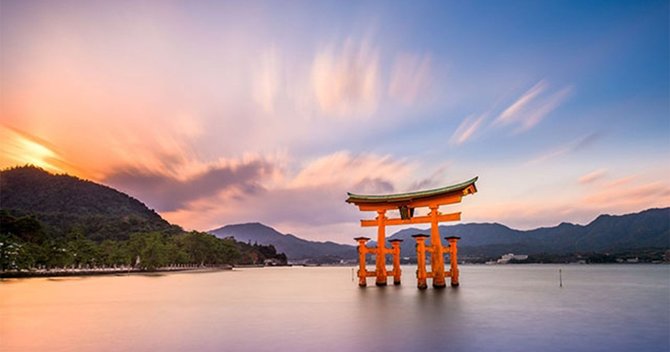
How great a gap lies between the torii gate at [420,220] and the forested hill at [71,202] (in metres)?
99.6

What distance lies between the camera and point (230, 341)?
14.8m

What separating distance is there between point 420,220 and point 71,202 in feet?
496

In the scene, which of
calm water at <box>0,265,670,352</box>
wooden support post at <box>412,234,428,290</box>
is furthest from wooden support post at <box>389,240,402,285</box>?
calm water at <box>0,265,670,352</box>

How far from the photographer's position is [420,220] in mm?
31625

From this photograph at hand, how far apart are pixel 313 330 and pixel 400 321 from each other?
380 centimetres

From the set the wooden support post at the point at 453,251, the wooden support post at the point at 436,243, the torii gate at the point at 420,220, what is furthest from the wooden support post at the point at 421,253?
the wooden support post at the point at 453,251

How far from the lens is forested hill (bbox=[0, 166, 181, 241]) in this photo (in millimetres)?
123500

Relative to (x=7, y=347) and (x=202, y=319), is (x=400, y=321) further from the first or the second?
(x=7, y=347)

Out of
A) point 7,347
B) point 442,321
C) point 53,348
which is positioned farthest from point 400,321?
point 7,347

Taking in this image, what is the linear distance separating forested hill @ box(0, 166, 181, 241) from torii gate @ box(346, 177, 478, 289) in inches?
3919

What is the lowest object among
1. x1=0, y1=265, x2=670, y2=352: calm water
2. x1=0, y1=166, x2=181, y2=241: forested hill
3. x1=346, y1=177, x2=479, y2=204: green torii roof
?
x1=0, y1=265, x2=670, y2=352: calm water

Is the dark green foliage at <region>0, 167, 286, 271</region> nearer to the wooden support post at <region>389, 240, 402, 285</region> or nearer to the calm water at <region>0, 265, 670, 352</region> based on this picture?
the calm water at <region>0, 265, 670, 352</region>

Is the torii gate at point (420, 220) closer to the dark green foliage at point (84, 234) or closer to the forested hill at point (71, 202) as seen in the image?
the dark green foliage at point (84, 234)

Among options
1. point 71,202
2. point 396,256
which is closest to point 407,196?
point 396,256
